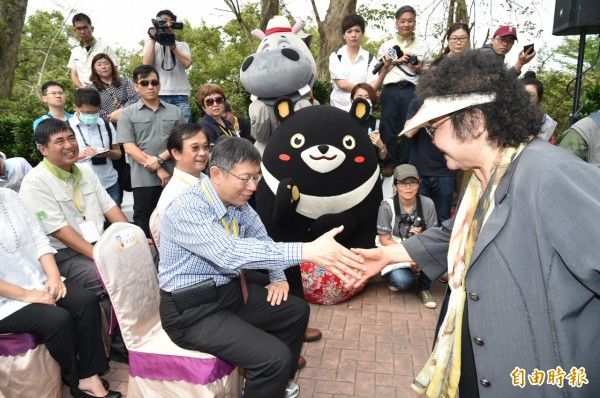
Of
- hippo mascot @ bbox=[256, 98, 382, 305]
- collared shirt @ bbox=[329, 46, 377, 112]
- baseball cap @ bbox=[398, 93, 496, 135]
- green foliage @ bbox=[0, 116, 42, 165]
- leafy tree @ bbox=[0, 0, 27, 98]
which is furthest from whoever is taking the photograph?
leafy tree @ bbox=[0, 0, 27, 98]

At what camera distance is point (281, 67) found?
4141mm

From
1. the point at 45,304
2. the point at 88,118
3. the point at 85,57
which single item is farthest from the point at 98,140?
the point at 45,304

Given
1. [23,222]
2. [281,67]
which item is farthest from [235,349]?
[281,67]

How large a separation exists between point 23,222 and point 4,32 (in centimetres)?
921

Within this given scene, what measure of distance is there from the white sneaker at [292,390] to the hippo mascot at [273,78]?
2.28m

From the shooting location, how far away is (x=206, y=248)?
89.9 inches

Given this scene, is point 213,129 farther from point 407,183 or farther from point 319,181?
point 407,183

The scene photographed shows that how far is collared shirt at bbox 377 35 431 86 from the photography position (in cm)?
543

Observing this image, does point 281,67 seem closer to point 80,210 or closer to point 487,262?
point 80,210

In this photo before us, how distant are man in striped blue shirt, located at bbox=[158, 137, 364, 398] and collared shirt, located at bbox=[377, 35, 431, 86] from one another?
3.50 meters

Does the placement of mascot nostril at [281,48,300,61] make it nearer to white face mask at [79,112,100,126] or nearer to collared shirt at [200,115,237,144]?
collared shirt at [200,115,237,144]

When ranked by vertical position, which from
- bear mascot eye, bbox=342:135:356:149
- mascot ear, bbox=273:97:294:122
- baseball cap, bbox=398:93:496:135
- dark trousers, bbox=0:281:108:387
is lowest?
dark trousers, bbox=0:281:108:387

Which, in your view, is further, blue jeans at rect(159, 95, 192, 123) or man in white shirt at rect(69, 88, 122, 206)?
blue jeans at rect(159, 95, 192, 123)

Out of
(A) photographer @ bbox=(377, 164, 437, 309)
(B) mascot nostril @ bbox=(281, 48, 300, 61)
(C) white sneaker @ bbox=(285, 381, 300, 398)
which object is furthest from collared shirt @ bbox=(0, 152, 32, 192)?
(A) photographer @ bbox=(377, 164, 437, 309)
